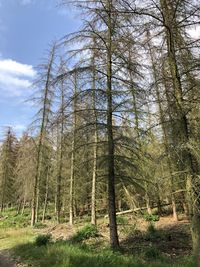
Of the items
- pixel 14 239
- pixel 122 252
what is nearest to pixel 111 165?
pixel 122 252

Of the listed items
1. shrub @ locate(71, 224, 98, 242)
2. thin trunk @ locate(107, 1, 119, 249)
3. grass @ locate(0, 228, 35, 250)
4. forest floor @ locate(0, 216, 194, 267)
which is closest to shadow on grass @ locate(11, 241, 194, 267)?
forest floor @ locate(0, 216, 194, 267)

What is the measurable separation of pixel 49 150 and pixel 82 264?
658 inches

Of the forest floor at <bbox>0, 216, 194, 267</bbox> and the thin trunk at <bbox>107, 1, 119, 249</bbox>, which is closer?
the forest floor at <bbox>0, 216, 194, 267</bbox>

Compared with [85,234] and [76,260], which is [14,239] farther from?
[76,260]

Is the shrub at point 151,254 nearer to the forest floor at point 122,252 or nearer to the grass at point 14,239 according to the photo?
the forest floor at point 122,252

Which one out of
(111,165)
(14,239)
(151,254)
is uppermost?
(111,165)

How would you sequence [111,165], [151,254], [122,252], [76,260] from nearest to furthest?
[76,260], [151,254], [122,252], [111,165]

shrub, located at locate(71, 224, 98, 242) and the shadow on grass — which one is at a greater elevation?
shrub, located at locate(71, 224, 98, 242)

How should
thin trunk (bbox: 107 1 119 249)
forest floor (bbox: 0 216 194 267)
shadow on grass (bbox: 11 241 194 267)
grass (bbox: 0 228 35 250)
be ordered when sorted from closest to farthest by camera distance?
shadow on grass (bbox: 11 241 194 267)
forest floor (bbox: 0 216 194 267)
thin trunk (bbox: 107 1 119 249)
grass (bbox: 0 228 35 250)

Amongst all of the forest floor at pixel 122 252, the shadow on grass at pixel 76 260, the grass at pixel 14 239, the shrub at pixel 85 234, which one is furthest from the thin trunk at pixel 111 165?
the grass at pixel 14 239

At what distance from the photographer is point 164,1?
7590 mm

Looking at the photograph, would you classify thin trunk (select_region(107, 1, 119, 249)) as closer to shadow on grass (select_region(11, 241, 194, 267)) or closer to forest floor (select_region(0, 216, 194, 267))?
forest floor (select_region(0, 216, 194, 267))

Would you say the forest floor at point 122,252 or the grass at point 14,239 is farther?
the grass at point 14,239

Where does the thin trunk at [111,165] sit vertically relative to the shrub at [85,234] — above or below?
above
